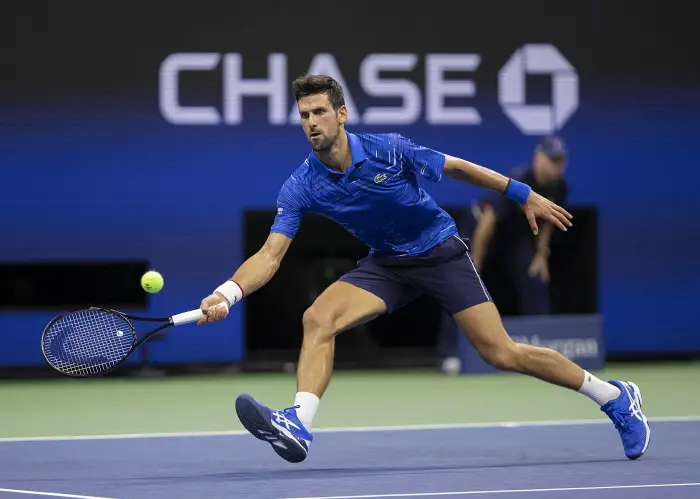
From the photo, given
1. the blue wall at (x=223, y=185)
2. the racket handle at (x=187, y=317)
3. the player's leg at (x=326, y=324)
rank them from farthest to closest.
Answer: the blue wall at (x=223, y=185) → the player's leg at (x=326, y=324) → the racket handle at (x=187, y=317)

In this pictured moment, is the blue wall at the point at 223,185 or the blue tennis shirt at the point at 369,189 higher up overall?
the blue tennis shirt at the point at 369,189

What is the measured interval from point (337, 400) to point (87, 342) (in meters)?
3.23

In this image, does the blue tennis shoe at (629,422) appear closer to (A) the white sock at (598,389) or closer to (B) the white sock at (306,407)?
(A) the white sock at (598,389)

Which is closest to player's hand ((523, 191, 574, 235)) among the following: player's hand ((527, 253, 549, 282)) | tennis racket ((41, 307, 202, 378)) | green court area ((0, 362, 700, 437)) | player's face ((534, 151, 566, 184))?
tennis racket ((41, 307, 202, 378))

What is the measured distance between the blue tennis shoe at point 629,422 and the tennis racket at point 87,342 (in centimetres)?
209

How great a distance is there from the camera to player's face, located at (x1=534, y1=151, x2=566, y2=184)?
375 inches

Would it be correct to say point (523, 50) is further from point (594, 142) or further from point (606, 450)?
point (606, 450)

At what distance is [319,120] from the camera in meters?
5.63

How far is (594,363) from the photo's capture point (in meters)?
10.1

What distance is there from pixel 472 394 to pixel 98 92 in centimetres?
350

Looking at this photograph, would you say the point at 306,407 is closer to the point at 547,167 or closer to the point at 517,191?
the point at 517,191

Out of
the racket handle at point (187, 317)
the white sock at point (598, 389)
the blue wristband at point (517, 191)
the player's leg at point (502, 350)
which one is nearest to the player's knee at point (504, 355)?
the player's leg at point (502, 350)

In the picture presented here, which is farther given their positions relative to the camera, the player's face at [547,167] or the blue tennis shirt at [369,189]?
the player's face at [547,167]

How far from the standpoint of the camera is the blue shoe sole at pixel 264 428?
5363 millimetres
